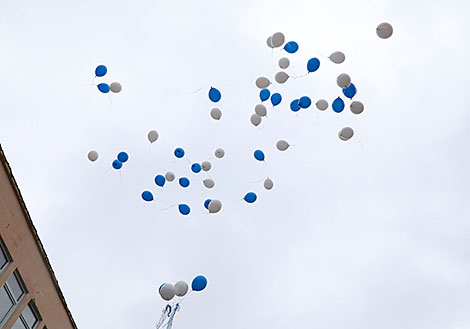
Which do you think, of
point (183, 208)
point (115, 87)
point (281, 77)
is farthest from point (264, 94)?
point (115, 87)

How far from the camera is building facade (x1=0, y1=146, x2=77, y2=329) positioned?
8391 millimetres

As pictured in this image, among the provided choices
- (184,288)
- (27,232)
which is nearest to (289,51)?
(184,288)

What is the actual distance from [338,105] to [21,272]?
6.60 meters

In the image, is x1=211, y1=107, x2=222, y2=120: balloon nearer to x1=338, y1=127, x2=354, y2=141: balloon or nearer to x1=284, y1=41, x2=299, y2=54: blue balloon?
x1=284, y1=41, x2=299, y2=54: blue balloon

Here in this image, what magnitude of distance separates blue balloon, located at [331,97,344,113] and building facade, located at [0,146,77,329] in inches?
232

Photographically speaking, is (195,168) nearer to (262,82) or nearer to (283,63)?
(262,82)

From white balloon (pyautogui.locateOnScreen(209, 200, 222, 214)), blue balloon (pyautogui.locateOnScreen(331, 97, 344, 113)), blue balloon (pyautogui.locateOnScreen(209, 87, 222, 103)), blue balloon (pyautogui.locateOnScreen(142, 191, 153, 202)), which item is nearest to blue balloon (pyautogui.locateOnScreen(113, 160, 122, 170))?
blue balloon (pyautogui.locateOnScreen(142, 191, 153, 202))

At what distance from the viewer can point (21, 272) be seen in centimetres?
884

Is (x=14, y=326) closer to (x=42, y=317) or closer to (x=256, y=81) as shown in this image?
(x=42, y=317)

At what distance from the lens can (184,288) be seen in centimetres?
830

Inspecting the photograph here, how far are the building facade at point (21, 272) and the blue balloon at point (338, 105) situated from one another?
5.89 metres

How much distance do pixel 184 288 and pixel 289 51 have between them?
15.5 ft

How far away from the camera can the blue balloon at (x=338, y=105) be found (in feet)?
27.8

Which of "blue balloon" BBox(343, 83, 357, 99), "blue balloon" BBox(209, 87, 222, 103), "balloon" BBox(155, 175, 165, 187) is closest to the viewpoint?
"blue balloon" BBox(343, 83, 357, 99)
